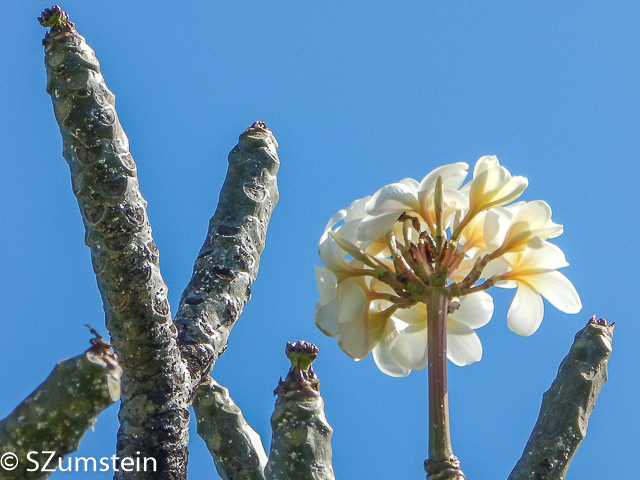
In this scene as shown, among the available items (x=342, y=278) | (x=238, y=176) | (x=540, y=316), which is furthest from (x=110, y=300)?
(x=540, y=316)

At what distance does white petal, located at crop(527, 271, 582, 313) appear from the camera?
2.55 meters

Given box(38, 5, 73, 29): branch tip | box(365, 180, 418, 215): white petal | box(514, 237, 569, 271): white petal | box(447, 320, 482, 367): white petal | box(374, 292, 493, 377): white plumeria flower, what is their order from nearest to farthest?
box(38, 5, 73, 29): branch tip, box(365, 180, 418, 215): white petal, box(514, 237, 569, 271): white petal, box(374, 292, 493, 377): white plumeria flower, box(447, 320, 482, 367): white petal

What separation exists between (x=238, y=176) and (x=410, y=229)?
1.00 meters

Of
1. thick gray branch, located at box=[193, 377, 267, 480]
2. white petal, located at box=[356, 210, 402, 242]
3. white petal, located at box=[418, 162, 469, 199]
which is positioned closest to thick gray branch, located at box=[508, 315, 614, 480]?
white petal, located at box=[418, 162, 469, 199]

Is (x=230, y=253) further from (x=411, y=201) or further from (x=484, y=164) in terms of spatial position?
(x=484, y=164)

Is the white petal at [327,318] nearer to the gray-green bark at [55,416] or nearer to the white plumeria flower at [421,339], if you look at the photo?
the white plumeria flower at [421,339]

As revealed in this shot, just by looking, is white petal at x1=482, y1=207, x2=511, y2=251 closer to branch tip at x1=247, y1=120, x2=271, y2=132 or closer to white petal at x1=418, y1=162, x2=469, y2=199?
white petal at x1=418, y1=162, x2=469, y2=199

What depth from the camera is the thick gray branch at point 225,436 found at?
2879mm

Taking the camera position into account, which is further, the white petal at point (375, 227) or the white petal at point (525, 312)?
the white petal at point (525, 312)

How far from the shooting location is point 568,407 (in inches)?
98.6

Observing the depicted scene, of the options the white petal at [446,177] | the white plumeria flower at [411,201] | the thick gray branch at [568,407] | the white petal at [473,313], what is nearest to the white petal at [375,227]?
the white plumeria flower at [411,201]

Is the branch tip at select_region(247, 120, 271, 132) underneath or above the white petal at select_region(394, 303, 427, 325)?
above

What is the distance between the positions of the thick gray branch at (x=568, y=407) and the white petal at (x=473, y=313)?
300 mm

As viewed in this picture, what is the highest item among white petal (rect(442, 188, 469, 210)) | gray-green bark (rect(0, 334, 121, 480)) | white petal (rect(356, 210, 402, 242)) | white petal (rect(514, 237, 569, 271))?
white petal (rect(442, 188, 469, 210))
